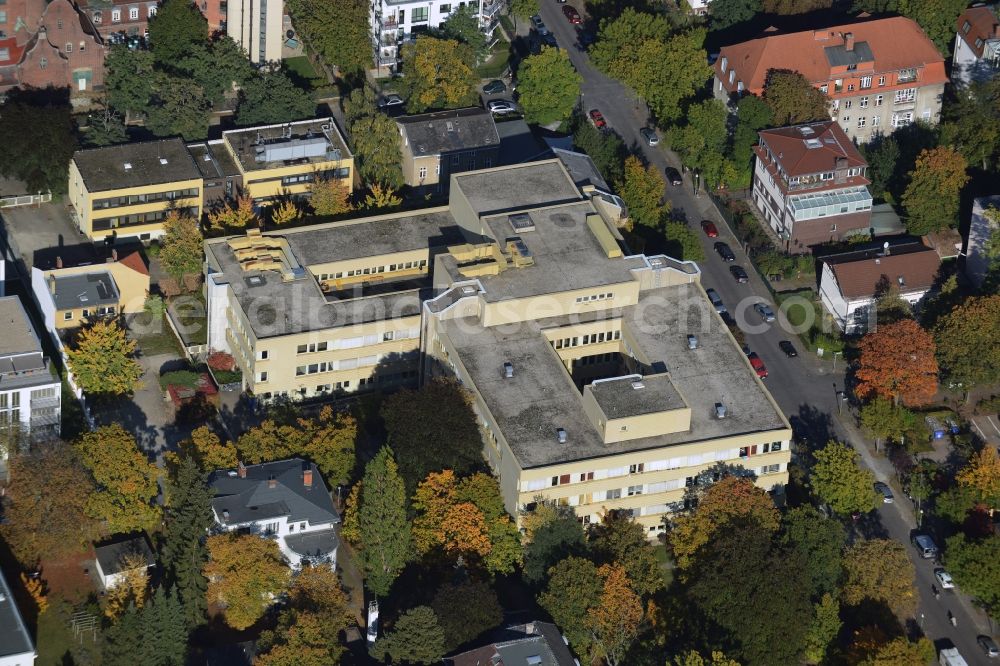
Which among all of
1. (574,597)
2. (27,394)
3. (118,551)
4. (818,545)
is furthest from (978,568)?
(27,394)

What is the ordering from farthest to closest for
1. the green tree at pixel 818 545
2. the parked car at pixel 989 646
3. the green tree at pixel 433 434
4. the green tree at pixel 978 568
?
the green tree at pixel 433 434
the green tree at pixel 978 568
the green tree at pixel 818 545
the parked car at pixel 989 646

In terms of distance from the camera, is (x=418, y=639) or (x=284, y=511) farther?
(x=284, y=511)

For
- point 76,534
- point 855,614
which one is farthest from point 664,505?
point 76,534

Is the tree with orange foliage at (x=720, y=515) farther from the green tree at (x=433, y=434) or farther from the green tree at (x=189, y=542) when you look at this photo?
the green tree at (x=189, y=542)

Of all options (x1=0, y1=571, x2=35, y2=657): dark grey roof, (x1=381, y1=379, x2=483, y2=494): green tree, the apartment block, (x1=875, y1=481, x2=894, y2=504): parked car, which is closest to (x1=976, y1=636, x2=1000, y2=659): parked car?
(x1=875, y1=481, x2=894, y2=504): parked car

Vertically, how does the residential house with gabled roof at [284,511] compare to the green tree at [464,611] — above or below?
above

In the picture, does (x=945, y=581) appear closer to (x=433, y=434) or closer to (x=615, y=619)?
(x=615, y=619)

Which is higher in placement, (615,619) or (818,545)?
(818,545)

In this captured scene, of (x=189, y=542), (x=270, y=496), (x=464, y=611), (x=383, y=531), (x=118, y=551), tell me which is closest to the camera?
(x=464, y=611)

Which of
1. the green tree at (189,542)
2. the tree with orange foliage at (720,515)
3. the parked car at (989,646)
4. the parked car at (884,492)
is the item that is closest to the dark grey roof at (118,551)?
the green tree at (189,542)
